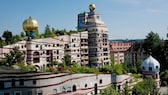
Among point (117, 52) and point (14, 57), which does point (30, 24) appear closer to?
point (14, 57)

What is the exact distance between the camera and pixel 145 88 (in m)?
35.3

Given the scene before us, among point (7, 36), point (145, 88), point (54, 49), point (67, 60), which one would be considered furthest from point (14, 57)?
point (7, 36)

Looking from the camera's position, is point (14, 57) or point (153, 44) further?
point (153, 44)

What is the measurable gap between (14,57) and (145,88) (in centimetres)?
1690

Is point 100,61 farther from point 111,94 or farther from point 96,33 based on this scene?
point 111,94

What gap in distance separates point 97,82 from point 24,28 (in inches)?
686

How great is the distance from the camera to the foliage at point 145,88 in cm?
3409

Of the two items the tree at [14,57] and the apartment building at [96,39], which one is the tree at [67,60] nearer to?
the tree at [14,57]

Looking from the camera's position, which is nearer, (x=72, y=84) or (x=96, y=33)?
(x=72, y=84)

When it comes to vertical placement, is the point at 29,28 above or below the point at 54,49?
above

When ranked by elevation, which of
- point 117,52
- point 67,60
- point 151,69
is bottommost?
point 151,69

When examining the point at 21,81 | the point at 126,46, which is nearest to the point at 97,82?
the point at 21,81

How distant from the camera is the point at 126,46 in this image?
88.4m

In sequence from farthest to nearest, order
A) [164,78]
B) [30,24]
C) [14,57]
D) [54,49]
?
[54,49]
[164,78]
[30,24]
[14,57]
